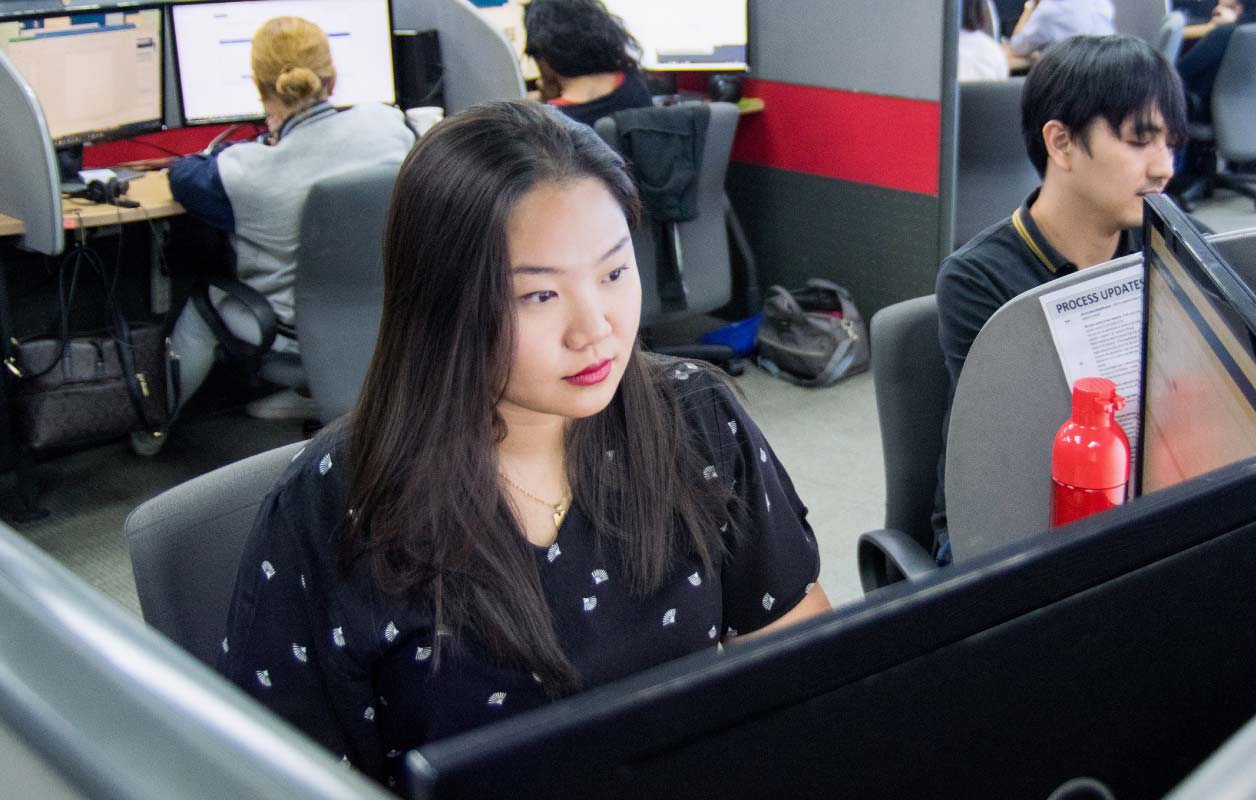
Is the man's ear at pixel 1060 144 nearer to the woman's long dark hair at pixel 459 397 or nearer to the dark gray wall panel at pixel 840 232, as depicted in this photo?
the woman's long dark hair at pixel 459 397

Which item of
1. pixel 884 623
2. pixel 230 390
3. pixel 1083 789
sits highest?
pixel 884 623

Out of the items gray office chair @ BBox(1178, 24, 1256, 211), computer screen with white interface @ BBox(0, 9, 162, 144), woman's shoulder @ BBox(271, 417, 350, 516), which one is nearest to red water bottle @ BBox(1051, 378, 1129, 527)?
woman's shoulder @ BBox(271, 417, 350, 516)

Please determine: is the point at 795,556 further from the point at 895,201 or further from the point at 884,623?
the point at 895,201

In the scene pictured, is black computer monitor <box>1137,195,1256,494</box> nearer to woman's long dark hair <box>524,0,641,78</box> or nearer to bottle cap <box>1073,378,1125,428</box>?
bottle cap <box>1073,378,1125,428</box>

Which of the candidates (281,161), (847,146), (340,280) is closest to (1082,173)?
(340,280)

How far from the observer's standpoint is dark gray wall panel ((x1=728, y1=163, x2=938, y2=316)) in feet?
11.6

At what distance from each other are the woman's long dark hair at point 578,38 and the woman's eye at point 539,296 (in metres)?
2.48

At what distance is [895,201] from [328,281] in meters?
1.64

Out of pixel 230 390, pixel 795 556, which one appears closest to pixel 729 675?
pixel 795 556

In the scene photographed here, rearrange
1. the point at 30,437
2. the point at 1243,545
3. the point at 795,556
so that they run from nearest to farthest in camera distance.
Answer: the point at 1243,545, the point at 795,556, the point at 30,437

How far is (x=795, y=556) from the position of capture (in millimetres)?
1209

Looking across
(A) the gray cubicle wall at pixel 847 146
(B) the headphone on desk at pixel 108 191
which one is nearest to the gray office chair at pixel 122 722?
(B) the headphone on desk at pixel 108 191

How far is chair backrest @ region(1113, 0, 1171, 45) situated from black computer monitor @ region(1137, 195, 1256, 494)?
456cm

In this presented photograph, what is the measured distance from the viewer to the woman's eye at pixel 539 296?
3.18 feet
